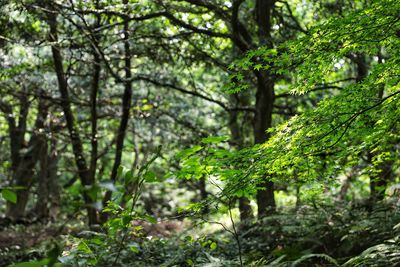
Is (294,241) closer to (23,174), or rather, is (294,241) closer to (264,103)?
(264,103)

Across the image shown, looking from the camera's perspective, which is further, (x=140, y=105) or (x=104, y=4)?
(x=140, y=105)

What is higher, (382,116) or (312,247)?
(382,116)

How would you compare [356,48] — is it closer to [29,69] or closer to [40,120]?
[29,69]

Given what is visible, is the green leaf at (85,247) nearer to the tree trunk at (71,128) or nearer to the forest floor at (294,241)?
the forest floor at (294,241)

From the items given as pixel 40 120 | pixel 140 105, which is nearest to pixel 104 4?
pixel 140 105

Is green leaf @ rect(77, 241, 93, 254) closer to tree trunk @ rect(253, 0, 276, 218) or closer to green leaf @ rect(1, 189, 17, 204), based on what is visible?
green leaf @ rect(1, 189, 17, 204)

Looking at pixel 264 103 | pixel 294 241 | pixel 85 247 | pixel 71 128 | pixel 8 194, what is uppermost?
pixel 71 128

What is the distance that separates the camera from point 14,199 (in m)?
1.73

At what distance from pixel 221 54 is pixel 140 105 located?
3.08 metres

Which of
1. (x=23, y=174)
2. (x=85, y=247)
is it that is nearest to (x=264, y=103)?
(x=85, y=247)

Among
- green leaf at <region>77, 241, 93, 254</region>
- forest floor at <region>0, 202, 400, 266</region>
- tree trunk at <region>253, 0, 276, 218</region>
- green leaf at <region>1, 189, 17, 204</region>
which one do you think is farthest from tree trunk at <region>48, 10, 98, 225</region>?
green leaf at <region>1, 189, 17, 204</region>

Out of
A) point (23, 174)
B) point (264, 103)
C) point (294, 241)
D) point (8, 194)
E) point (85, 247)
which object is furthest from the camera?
point (23, 174)

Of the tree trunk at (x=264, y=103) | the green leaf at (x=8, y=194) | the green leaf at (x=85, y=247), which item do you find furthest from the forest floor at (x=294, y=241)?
the green leaf at (x=8, y=194)

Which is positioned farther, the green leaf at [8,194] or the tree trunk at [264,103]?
the tree trunk at [264,103]
